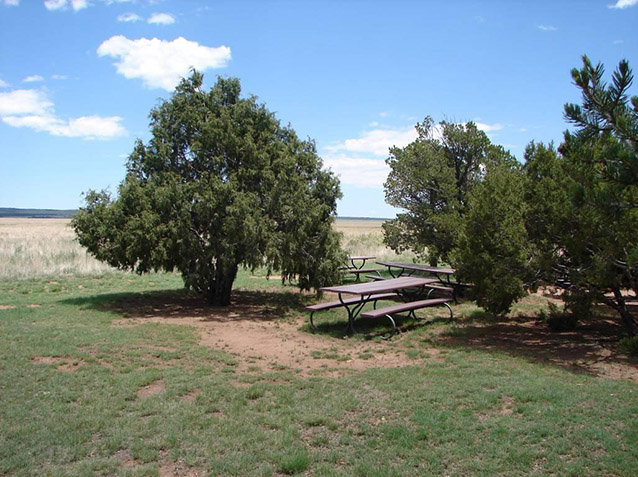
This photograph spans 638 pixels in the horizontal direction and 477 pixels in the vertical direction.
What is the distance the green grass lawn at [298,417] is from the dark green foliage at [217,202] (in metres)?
3.62

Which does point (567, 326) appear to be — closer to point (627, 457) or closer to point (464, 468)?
point (627, 457)

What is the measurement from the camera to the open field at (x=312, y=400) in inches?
165

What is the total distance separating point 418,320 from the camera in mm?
10664

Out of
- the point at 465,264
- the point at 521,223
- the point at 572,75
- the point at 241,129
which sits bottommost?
the point at 465,264

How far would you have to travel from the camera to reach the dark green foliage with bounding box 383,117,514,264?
14977mm

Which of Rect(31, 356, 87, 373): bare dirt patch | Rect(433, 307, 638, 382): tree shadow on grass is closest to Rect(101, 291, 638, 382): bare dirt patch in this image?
Rect(433, 307, 638, 382): tree shadow on grass

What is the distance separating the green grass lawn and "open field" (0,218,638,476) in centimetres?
2

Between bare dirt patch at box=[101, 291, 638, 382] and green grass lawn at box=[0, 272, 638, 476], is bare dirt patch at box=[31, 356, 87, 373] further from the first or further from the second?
bare dirt patch at box=[101, 291, 638, 382]

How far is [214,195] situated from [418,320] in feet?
16.7

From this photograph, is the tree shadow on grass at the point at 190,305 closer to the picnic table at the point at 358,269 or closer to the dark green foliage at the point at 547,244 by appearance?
the picnic table at the point at 358,269

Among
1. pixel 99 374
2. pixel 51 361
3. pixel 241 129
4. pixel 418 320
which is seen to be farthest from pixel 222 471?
pixel 241 129

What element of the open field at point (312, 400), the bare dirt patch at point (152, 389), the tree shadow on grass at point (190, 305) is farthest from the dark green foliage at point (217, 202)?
the bare dirt patch at point (152, 389)

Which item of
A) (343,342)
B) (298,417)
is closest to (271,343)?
(343,342)

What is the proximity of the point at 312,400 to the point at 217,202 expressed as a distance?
21.1 ft
